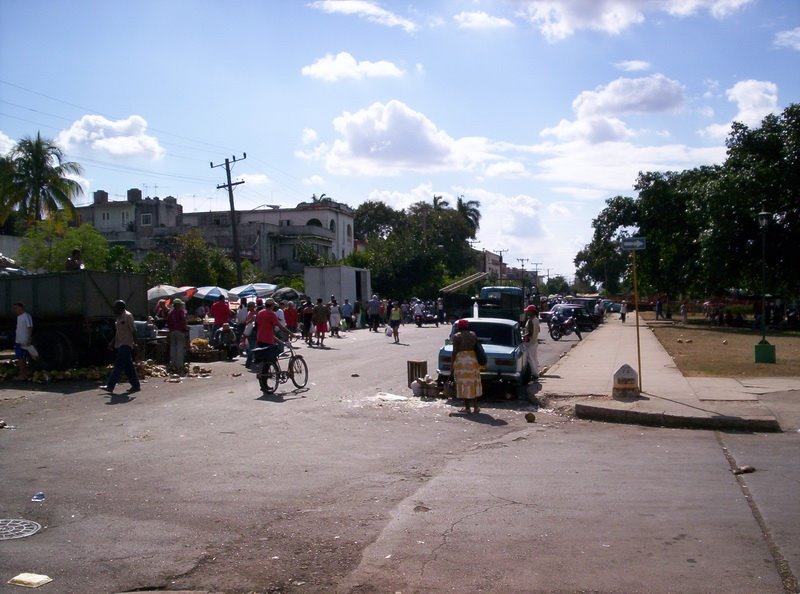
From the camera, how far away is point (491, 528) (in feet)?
20.5

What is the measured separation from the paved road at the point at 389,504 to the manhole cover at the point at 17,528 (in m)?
0.16

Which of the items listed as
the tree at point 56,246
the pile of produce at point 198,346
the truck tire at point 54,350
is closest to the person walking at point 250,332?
the pile of produce at point 198,346

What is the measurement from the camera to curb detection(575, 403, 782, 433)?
37.3 ft

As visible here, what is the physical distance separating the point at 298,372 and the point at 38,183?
28699mm

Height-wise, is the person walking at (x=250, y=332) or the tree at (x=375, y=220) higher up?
the tree at (x=375, y=220)

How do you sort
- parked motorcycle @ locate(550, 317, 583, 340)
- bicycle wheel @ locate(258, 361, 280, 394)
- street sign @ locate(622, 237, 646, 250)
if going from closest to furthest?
street sign @ locate(622, 237, 646, 250), bicycle wheel @ locate(258, 361, 280, 394), parked motorcycle @ locate(550, 317, 583, 340)

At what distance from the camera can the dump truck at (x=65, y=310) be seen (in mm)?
17625

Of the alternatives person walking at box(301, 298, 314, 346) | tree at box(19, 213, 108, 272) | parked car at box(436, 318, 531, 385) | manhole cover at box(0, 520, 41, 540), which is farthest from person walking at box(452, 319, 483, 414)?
tree at box(19, 213, 108, 272)

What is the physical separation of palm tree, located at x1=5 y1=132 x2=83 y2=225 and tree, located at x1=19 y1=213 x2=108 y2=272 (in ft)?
2.92

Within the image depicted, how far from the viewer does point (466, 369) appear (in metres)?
13.0

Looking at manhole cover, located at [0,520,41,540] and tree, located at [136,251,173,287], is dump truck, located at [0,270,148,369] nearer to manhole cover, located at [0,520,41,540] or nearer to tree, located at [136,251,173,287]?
manhole cover, located at [0,520,41,540]

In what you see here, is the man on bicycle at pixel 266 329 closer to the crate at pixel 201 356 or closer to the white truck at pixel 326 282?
the crate at pixel 201 356

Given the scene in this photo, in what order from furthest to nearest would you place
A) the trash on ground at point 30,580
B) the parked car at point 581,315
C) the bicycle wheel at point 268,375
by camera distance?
the parked car at point 581,315
the bicycle wheel at point 268,375
the trash on ground at point 30,580

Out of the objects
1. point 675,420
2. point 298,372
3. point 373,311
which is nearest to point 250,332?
point 298,372
